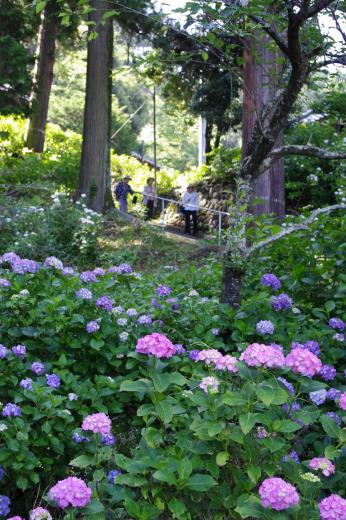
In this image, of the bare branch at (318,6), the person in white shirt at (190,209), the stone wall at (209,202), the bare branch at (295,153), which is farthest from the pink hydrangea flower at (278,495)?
the stone wall at (209,202)

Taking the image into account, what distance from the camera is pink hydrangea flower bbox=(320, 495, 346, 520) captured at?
170 centimetres

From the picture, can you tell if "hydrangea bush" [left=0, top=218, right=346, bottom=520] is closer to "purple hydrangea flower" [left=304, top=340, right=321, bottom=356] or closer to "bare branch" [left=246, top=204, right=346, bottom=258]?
"purple hydrangea flower" [left=304, top=340, right=321, bottom=356]

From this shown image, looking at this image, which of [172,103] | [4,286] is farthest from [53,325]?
[172,103]

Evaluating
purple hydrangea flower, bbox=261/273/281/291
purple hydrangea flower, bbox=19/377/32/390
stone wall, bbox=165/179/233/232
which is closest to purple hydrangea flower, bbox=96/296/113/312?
purple hydrangea flower, bbox=19/377/32/390

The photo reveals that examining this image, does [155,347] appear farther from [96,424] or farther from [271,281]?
[271,281]

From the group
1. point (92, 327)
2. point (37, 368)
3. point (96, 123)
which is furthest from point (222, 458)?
point (96, 123)

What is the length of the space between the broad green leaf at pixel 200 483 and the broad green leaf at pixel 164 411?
21 cm

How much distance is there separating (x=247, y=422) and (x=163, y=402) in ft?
1.12

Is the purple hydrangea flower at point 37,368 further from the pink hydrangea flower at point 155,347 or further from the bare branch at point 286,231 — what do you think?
the bare branch at point 286,231

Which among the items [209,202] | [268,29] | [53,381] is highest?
[268,29]

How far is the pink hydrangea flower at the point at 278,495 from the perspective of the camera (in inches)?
67.4

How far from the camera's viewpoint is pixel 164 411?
6.98 feet

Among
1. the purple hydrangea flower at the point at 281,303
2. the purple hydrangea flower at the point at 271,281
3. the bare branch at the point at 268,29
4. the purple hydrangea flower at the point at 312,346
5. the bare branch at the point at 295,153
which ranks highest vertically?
the bare branch at the point at 268,29

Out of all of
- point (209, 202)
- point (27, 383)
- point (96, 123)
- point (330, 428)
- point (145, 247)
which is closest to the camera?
point (330, 428)
